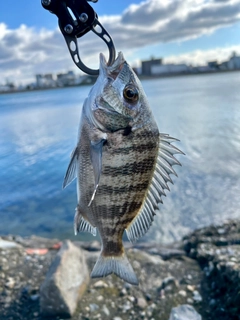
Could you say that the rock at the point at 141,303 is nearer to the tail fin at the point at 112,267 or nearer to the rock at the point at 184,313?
the rock at the point at 184,313

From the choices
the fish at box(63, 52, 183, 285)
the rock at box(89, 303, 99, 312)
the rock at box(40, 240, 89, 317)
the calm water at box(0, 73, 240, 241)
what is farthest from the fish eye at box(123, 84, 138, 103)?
the calm water at box(0, 73, 240, 241)

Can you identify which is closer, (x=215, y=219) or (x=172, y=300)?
(x=172, y=300)

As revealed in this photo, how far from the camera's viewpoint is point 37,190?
9031 millimetres

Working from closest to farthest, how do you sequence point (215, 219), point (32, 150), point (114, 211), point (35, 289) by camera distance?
point (114, 211)
point (35, 289)
point (215, 219)
point (32, 150)

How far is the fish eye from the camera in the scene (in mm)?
1956

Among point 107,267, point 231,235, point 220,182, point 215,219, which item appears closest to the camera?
point 107,267

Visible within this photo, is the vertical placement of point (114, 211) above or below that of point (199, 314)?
above

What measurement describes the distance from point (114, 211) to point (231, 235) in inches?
169

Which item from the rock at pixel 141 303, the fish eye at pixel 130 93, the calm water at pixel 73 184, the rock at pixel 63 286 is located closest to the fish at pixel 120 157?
the fish eye at pixel 130 93

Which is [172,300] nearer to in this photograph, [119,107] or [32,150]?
[119,107]

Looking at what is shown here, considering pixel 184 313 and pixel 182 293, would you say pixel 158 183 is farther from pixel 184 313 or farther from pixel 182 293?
pixel 182 293

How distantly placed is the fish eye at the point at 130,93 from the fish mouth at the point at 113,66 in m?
0.09

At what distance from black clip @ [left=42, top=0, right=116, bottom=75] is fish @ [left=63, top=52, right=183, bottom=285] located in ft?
0.32

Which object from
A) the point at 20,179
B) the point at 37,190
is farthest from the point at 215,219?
the point at 20,179
